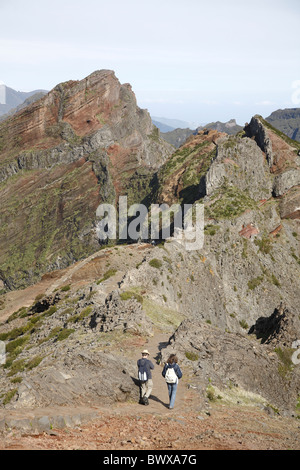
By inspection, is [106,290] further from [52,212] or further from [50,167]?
[50,167]

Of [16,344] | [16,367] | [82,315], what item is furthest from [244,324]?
[16,367]

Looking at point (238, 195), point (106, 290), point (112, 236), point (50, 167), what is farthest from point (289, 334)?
point (50, 167)

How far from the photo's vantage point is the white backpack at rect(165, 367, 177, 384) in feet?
61.1

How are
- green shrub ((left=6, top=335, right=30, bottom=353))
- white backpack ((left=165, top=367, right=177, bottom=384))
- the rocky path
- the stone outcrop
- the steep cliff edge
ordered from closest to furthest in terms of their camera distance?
the rocky path
white backpack ((left=165, top=367, right=177, bottom=384))
the stone outcrop
green shrub ((left=6, top=335, right=30, bottom=353))
the steep cliff edge

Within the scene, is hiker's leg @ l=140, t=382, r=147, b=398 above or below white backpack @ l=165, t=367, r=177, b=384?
below

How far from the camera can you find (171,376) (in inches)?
739

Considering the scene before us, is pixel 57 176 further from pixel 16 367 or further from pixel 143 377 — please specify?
→ pixel 143 377

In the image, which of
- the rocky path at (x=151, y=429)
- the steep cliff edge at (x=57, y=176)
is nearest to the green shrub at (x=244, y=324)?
the rocky path at (x=151, y=429)

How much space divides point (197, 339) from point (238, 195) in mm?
60492

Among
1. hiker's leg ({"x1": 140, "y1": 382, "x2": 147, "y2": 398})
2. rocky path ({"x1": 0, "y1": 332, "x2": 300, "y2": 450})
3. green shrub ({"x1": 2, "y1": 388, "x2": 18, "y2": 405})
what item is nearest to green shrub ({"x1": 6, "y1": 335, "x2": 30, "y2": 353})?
rocky path ({"x1": 0, "y1": 332, "x2": 300, "y2": 450})

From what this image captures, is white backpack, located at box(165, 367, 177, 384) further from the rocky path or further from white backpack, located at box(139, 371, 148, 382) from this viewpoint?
the rocky path

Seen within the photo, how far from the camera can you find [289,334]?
113 feet

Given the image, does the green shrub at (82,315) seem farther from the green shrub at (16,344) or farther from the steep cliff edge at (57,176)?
the steep cliff edge at (57,176)

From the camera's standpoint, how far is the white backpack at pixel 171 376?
18.6 meters
